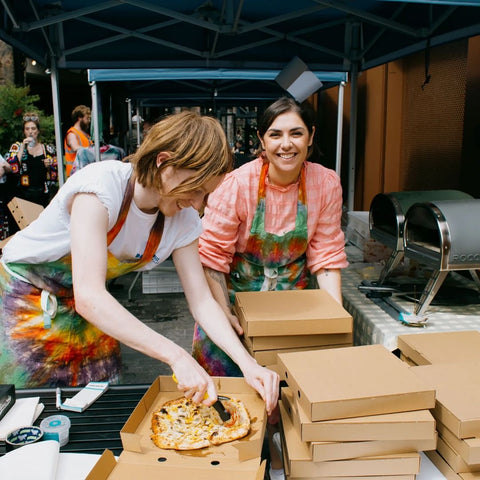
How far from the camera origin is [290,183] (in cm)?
219

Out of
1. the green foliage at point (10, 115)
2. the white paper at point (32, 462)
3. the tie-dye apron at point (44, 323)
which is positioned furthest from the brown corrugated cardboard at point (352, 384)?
the green foliage at point (10, 115)

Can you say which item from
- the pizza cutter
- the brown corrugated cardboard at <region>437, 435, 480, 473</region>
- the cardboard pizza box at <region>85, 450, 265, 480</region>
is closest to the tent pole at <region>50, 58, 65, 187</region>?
the pizza cutter

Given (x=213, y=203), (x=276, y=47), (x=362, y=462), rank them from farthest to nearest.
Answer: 1. (x=276, y=47)
2. (x=213, y=203)
3. (x=362, y=462)

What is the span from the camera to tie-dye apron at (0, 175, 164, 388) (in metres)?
1.74

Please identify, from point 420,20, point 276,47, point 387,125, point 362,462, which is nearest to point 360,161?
point 387,125

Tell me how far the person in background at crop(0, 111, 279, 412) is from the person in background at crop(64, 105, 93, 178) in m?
4.46

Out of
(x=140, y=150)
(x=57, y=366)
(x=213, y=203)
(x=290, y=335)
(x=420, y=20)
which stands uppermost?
(x=420, y=20)

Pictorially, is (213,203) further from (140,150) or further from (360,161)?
(360,161)

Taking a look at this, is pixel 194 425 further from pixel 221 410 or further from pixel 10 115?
pixel 10 115

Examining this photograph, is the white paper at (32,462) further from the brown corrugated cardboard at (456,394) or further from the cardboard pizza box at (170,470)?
the brown corrugated cardboard at (456,394)

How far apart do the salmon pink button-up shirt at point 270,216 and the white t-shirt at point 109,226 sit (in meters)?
0.36

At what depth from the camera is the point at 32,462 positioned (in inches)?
43.9

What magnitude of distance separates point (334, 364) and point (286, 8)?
284 centimetres

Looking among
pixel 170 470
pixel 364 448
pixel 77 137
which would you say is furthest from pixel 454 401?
pixel 77 137
